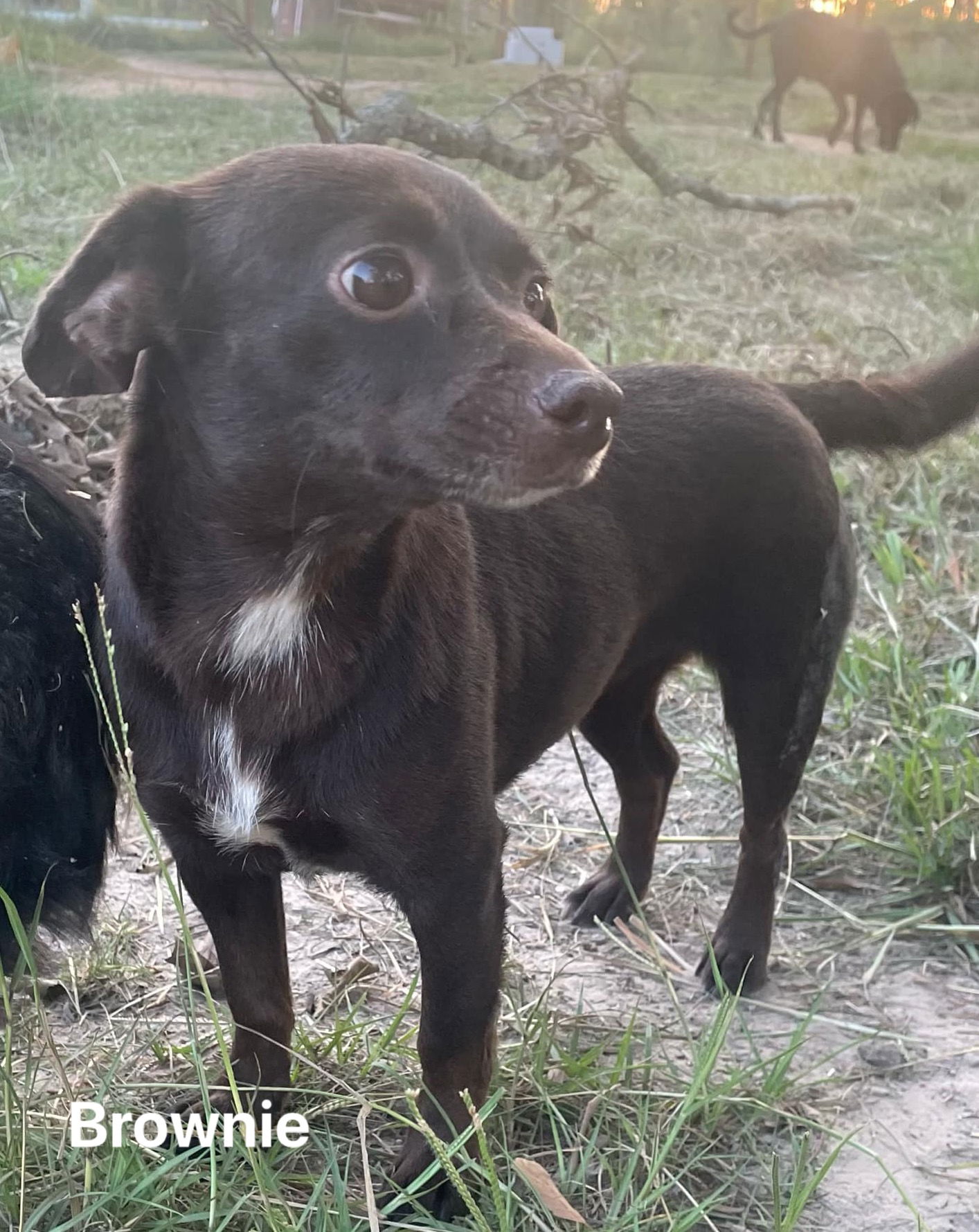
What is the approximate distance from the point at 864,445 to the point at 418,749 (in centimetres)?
115

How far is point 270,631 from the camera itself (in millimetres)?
1400

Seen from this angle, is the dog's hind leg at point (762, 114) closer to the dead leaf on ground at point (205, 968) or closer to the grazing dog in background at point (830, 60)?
the grazing dog in background at point (830, 60)

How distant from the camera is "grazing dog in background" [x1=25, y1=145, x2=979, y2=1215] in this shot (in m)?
1.27

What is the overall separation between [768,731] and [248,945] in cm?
93

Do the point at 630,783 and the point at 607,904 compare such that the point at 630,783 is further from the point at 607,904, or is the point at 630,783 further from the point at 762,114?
the point at 762,114

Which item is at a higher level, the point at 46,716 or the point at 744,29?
the point at 744,29

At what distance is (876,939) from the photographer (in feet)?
7.13

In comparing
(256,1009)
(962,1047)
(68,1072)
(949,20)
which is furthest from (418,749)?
(949,20)

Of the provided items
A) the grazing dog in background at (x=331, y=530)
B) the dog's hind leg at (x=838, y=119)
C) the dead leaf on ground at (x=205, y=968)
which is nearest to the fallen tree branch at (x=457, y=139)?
the dog's hind leg at (x=838, y=119)

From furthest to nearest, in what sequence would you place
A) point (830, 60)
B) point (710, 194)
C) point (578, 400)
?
point (710, 194) → point (830, 60) → point (578, 400)

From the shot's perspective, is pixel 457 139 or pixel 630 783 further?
pixel 457 139

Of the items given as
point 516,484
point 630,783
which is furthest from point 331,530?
point 630,783

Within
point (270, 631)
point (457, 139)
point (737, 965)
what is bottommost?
point (737, 965)

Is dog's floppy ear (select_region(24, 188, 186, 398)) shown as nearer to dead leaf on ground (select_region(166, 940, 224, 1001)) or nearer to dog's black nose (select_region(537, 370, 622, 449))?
dog's black nose (select_region(537, 370, 622, 449))
